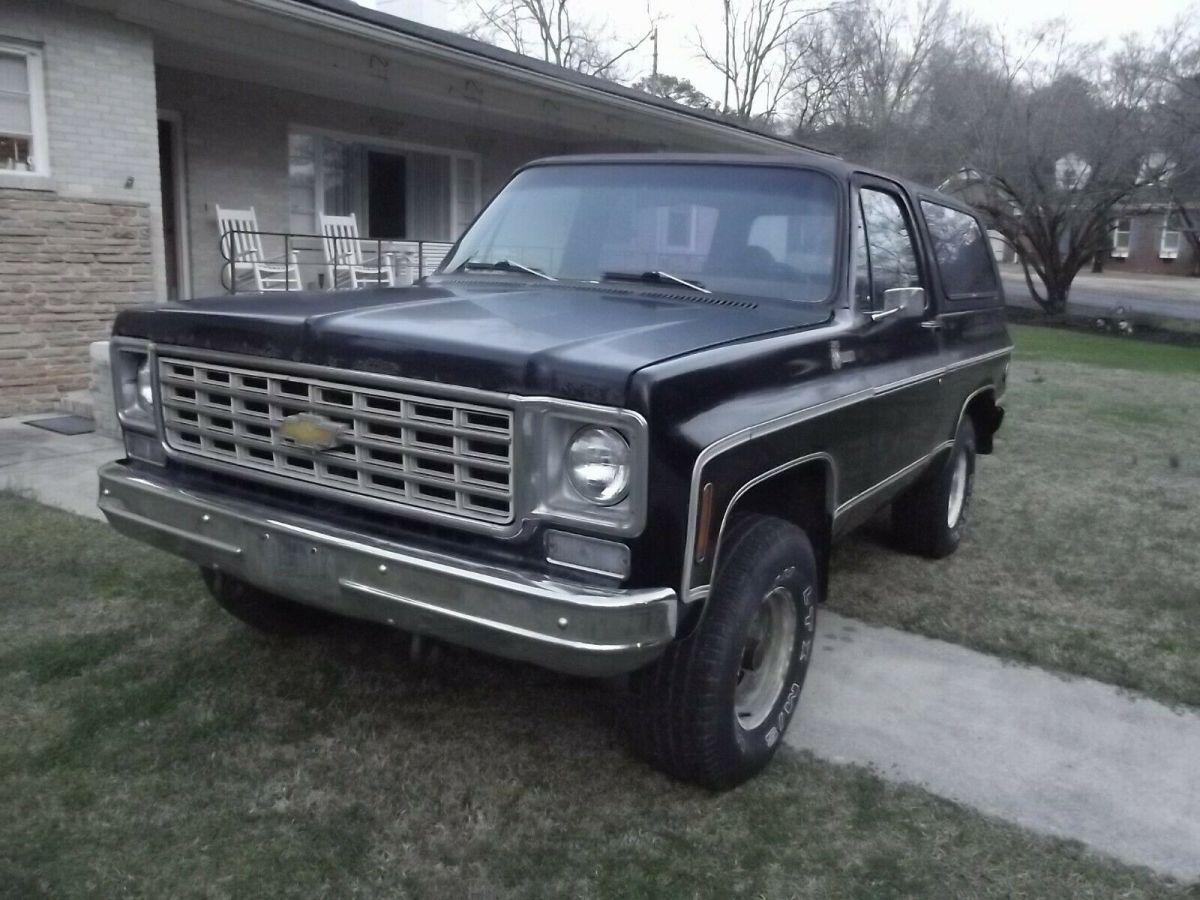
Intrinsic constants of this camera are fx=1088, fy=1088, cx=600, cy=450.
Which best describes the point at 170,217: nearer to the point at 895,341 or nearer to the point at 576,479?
the point at 895,341

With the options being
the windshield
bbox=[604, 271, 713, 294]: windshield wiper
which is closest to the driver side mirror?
the windshield

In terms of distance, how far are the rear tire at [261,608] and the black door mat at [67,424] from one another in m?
4.24

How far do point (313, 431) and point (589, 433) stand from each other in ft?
2.83

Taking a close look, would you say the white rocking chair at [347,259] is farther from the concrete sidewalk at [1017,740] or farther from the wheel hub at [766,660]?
the wheel hub at [766,660]

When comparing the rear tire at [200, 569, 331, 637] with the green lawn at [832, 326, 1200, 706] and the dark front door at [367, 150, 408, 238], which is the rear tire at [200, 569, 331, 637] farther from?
the dark front door at [367, 150, 408, 238]

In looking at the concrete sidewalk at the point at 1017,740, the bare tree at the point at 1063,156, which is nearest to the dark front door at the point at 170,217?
the concrete sidewalk at the point at 1017,740

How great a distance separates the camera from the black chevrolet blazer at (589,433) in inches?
A: 106

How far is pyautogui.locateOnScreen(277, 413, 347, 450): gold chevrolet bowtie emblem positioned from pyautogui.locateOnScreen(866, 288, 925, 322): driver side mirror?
204 centimetres

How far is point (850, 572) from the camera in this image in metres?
5.57

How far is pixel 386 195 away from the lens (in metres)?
13.9

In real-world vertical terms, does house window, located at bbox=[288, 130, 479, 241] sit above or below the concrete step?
above

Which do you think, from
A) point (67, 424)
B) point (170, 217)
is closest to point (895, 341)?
point (67, 424)

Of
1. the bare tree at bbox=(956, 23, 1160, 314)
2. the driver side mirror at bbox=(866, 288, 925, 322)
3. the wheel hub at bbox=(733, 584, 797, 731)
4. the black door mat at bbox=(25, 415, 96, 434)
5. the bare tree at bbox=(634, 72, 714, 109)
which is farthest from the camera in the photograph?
the bare tree at bbox=(634, 72, 714, 109)

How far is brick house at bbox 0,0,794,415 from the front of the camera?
26.8 feet
